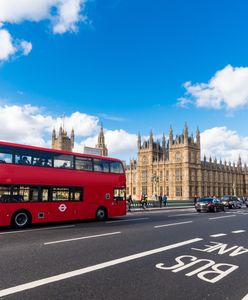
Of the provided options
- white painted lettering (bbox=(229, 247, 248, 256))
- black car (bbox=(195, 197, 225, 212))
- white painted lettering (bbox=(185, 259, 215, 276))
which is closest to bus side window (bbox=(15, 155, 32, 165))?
white painted lettering (bbox=(185, 259, 215, 276))

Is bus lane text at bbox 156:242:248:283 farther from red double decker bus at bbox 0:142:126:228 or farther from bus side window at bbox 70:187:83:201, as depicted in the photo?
bus side window at bbox 70:187:83:201

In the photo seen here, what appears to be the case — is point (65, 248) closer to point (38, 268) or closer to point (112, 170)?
point (38, 268)

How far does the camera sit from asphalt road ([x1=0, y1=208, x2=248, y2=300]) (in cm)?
504

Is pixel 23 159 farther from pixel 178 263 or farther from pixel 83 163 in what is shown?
pixel 178 263

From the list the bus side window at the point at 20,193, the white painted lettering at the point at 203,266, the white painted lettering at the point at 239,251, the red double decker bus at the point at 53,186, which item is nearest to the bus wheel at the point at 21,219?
the red double decker bus at the point at 53,186

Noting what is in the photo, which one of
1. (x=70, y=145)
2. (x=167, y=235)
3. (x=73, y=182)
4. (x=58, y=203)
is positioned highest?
(x=70, y=145)

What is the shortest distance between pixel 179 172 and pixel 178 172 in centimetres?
34

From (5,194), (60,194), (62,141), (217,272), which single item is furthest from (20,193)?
(62,141)

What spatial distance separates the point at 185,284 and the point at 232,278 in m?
1.19

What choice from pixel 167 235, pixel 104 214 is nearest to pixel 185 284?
pixel 167 235

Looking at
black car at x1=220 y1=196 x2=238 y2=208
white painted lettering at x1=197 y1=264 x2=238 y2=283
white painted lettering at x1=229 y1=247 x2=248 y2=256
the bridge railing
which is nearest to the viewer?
white painted lettering at x1=197 y1=264 x2=238 y2=283

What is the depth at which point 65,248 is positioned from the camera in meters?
8.63

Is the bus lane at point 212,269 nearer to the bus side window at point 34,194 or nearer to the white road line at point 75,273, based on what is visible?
the white road line at point 75,273

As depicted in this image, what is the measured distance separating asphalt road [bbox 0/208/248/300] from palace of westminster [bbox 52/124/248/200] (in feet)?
247
